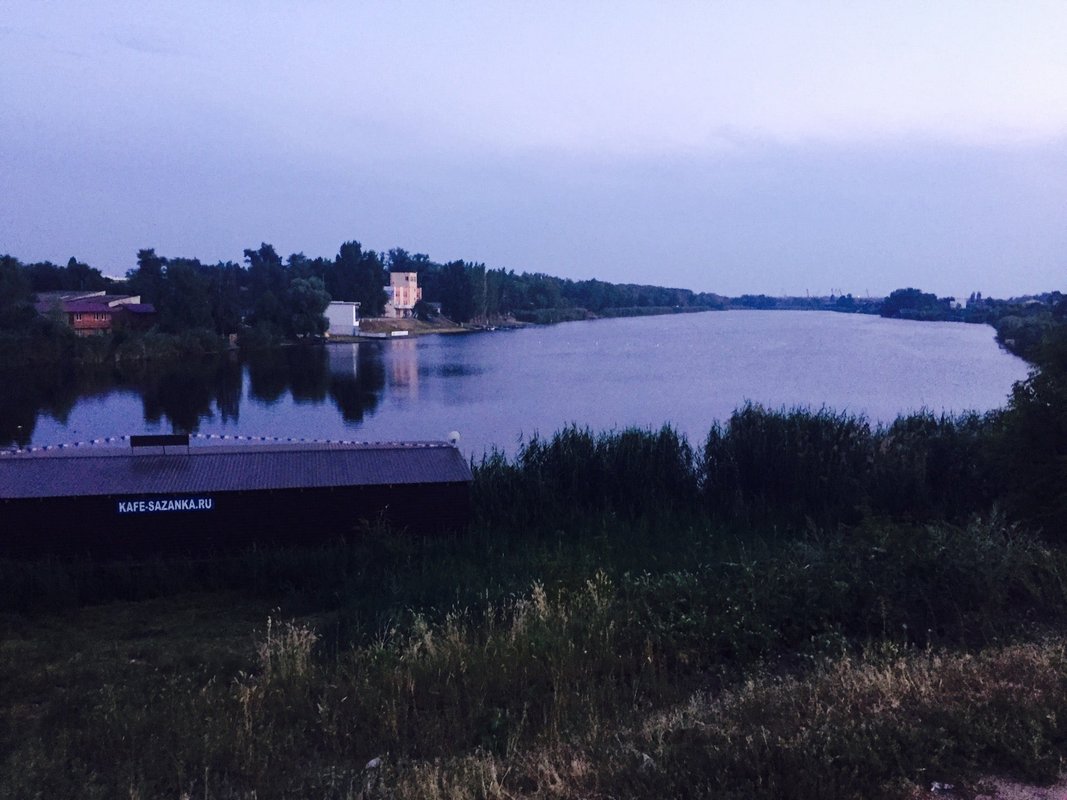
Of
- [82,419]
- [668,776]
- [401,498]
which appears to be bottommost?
[82,419]

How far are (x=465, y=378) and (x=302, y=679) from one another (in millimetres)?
34945

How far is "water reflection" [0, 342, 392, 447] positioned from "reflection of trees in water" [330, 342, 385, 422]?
0.15 ft

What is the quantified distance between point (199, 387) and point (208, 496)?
30067mm

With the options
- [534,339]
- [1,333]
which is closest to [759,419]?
[1,333]

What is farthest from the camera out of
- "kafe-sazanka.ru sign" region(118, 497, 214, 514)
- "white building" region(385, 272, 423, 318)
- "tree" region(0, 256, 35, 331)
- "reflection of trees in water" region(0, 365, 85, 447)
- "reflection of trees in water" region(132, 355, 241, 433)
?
"white building" region(385, 272, 423, 318)

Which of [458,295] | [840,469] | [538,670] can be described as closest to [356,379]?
[840,469]

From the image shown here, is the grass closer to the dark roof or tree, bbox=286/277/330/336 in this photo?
the dark roof

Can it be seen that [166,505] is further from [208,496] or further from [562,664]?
[562,664]

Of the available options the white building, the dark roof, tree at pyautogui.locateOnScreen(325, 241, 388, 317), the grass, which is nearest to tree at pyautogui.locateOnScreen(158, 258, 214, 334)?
tree at pyautogui.locateOnScreen(325, 241, 388, 317)

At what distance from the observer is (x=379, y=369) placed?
45.8 m

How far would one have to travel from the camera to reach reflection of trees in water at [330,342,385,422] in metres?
31.9

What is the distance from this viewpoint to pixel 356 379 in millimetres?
41469

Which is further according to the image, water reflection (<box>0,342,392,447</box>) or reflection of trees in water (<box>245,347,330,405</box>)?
reflection of trees in water (<box>245,347,330,405</box>)

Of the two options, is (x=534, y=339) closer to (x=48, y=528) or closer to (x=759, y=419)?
(x=759, y=419)
